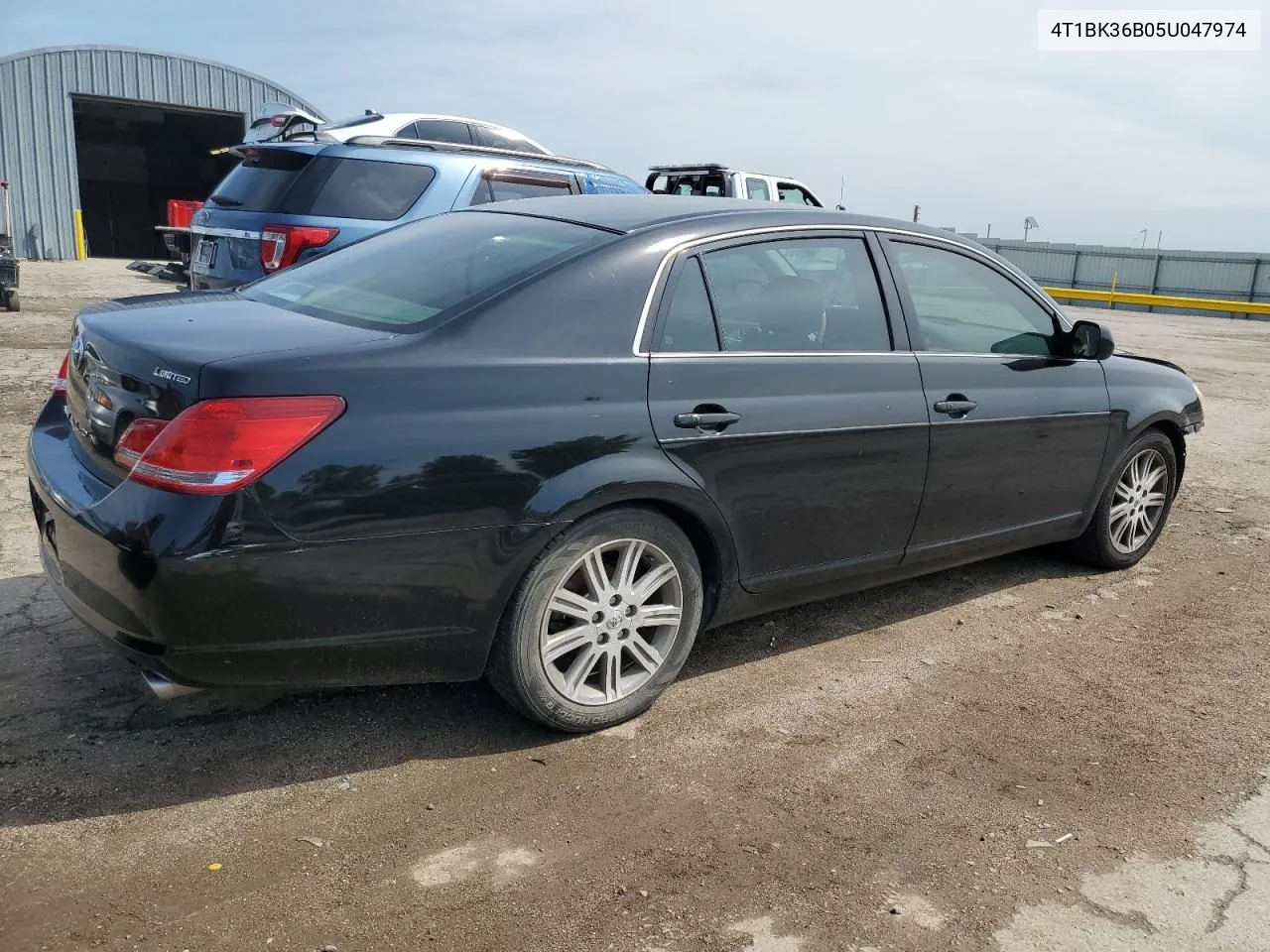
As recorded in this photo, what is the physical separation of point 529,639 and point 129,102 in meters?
26.1

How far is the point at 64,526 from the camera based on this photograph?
2.85 meters

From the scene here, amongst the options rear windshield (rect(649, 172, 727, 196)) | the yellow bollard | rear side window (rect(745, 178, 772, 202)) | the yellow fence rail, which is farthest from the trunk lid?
the yellow fence rail

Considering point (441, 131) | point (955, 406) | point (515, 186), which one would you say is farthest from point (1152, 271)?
point (955, 406)

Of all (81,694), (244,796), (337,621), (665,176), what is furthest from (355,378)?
(665,176)

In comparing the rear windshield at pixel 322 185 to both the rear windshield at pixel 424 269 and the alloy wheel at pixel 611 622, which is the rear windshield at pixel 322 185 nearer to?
the rear windshield at pixel 424 269

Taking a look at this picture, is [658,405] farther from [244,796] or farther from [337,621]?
[244,796]

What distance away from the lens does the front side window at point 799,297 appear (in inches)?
139

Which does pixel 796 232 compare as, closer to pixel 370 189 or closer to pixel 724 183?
pixel 370 189

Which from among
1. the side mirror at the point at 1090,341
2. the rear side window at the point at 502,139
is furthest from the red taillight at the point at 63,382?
the rear side window at the point at 502,139

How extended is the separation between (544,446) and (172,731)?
140 centimetres

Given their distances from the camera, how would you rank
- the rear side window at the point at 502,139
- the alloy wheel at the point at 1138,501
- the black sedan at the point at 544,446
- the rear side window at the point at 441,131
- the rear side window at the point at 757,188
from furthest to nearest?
the rear side window at the point at 757,188 < the rear side window at the point at 502,139 < the rear side window at the point at 441,131 < the alloy wheel at the point at 1138,501 < the black sedan at the point at 544,446

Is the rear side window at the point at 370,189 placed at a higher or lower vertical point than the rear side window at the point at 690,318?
higher

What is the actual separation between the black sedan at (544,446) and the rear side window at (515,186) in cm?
388

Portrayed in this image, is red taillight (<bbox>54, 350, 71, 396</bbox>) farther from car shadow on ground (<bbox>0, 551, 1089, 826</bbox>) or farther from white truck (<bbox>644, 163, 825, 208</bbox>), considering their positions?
white truck (<bbox>644, 163, 825, 208</bbox>)
